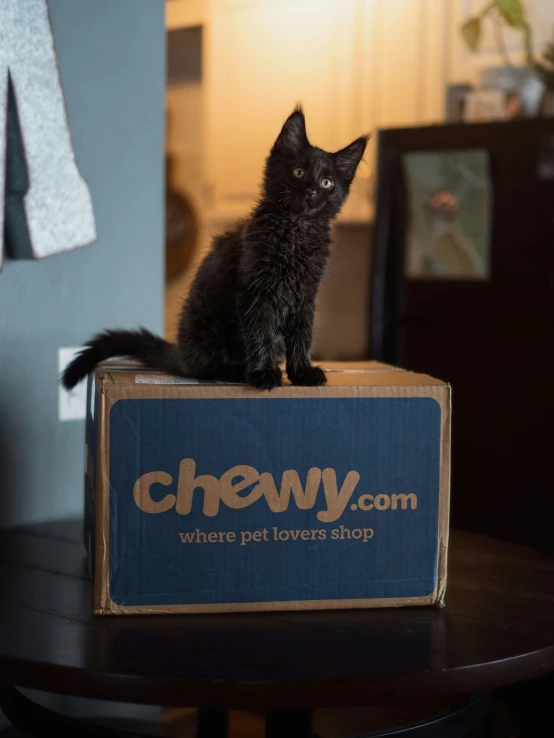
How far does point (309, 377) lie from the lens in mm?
1018

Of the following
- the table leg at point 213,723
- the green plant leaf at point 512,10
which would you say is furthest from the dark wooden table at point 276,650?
the green plant leaf at point 512,10

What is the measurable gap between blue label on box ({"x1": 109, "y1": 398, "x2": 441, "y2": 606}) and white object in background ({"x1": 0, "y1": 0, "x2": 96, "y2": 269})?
0.54 m

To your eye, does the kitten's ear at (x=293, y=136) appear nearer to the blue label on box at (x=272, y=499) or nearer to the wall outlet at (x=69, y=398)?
the blue label on box at (x=272, y=499)

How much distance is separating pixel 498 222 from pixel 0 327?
1.69 metres

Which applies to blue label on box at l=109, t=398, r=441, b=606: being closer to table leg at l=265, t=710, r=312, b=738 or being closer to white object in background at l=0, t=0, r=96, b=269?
table leg at l=265, t=710, r=312, b=738

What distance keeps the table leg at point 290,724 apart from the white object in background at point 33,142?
776 mm

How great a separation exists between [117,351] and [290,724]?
0.54 metres

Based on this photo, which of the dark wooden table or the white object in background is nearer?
the dark wooden table

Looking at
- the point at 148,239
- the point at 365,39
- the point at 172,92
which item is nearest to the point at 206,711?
the point at 148,239

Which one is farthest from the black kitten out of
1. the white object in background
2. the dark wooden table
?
the white object in background

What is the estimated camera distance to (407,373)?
3.63ft

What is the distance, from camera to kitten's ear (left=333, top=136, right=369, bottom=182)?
108cm

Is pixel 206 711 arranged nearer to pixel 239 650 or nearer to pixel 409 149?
pixel 239 650

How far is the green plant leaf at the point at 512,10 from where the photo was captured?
114 inches
